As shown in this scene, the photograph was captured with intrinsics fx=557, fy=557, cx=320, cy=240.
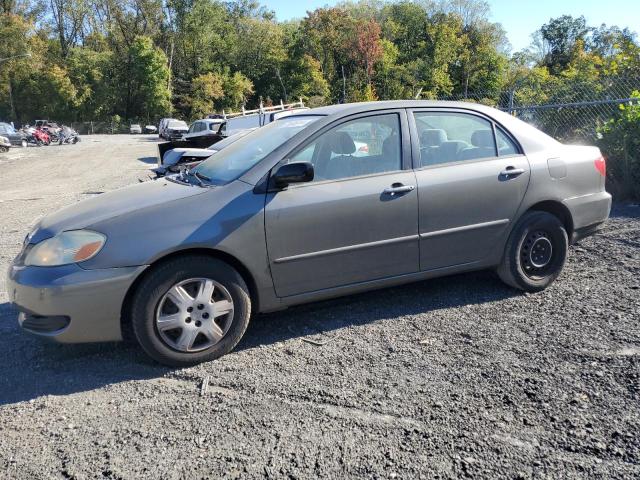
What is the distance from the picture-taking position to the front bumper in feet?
11.0

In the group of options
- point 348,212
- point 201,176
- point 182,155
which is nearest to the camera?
point 348,212

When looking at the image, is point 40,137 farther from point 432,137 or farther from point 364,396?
point 364,396

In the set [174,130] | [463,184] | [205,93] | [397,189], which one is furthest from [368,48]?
[397,189]

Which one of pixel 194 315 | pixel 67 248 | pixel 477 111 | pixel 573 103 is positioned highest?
pixel 573 103

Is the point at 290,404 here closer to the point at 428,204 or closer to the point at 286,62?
the point at 428,204

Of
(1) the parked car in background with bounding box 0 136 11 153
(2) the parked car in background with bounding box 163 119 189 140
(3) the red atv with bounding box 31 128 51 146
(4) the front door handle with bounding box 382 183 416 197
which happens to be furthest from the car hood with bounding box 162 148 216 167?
(3) the red atv with bounding box 31 128 51 146

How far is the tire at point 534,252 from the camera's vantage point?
461 cm

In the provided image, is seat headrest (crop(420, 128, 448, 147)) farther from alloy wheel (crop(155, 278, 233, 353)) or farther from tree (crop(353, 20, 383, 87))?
tree (crop(353, 20, 383, 87))

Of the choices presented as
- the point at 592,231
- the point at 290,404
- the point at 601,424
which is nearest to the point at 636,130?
the point at 592,231

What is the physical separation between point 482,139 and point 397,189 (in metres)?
1.02

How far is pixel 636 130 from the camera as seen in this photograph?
8.27 meters

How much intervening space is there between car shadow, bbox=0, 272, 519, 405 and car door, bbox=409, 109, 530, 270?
469mm

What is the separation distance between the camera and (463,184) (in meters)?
4.35

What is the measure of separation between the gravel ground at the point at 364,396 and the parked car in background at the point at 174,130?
1299 inches
